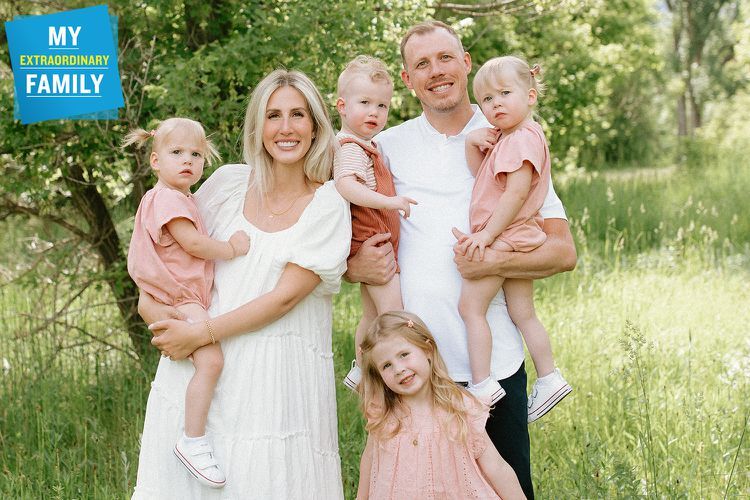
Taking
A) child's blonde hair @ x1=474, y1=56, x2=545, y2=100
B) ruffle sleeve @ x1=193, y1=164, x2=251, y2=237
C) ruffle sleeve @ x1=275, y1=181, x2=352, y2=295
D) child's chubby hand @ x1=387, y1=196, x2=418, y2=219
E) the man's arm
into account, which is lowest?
the man's arm

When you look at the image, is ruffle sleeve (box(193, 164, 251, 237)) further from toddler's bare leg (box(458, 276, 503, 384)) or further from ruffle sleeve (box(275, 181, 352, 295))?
toddler's bare leg (box(458, 276, 503, 384))

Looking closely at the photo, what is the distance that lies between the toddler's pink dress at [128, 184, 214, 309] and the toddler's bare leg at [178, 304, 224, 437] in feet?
0.38

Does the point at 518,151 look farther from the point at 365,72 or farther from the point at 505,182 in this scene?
the point at 365,72

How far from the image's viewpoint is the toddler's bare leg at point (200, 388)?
2861mm

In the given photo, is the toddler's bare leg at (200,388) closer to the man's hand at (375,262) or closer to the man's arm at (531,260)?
the man's hand at (375,262)

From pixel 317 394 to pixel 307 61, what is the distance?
2660mm

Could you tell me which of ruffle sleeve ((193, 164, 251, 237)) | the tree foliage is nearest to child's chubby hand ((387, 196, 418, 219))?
ruffle sleeve ((193, 164, 251, 237))

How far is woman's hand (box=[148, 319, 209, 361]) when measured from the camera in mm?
2818

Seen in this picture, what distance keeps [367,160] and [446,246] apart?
15.4 inches

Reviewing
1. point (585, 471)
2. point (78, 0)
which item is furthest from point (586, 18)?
point (585, 471)

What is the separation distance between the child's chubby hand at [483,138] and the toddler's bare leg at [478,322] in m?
0.44

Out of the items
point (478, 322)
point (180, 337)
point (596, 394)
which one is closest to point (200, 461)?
point (180, 337)

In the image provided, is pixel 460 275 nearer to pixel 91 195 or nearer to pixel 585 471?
pixel 585 471

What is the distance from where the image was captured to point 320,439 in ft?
9.87
